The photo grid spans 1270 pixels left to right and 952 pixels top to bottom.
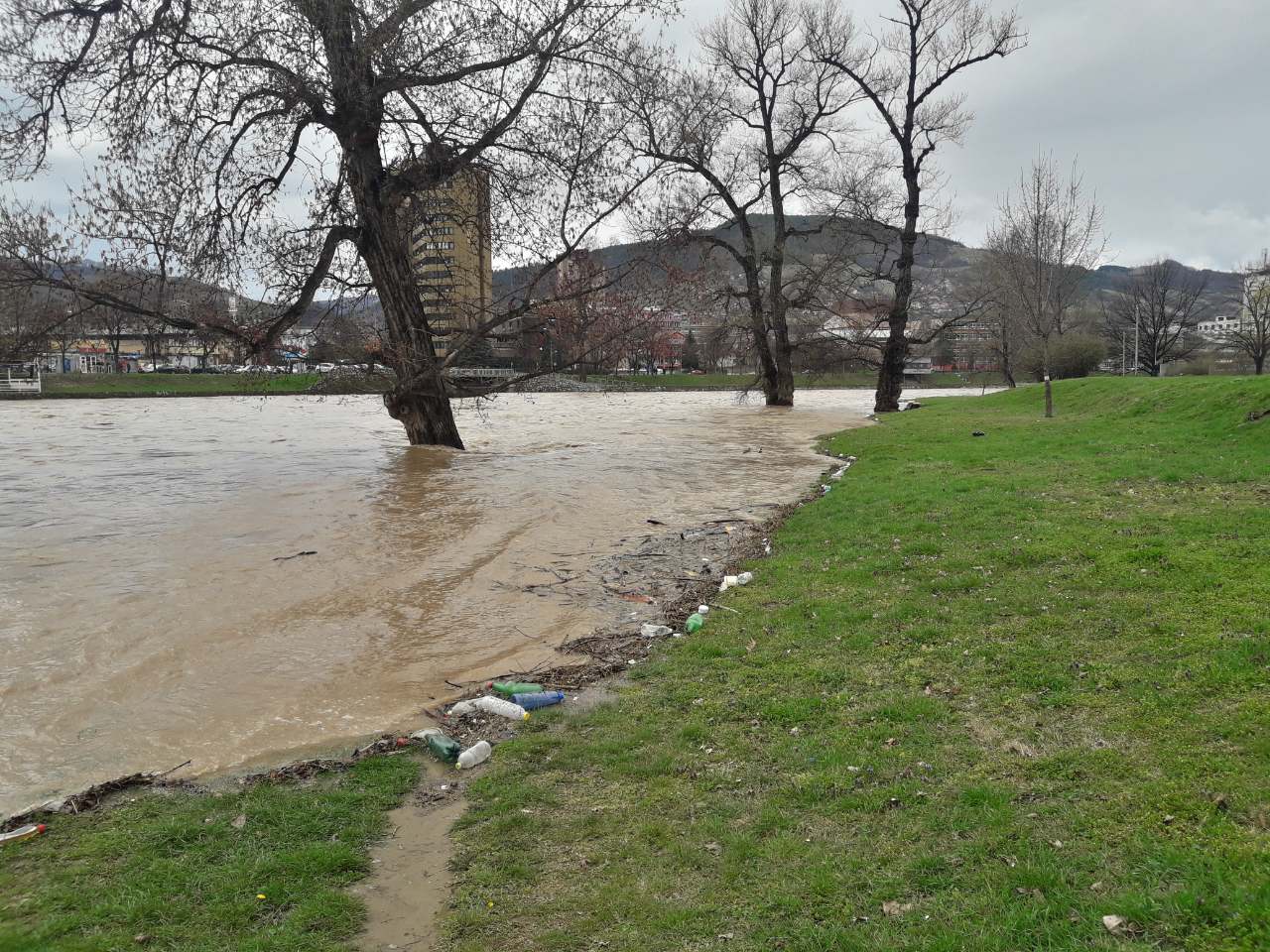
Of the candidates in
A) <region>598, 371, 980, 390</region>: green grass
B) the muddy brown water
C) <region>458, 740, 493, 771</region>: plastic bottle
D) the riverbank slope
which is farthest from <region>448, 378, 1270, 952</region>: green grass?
<region>598, 371, 980, 390</region>: green grass

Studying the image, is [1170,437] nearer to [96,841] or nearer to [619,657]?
[619,657]

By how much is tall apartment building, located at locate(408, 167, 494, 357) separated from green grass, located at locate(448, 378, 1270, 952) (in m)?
13.7

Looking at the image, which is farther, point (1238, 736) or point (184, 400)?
point (184, 400)

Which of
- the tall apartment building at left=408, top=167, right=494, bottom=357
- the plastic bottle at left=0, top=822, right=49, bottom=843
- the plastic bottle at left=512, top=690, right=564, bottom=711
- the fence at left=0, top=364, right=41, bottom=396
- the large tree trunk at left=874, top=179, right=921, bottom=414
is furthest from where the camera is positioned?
the fence at left=0, top=364, right=41, bottom=396

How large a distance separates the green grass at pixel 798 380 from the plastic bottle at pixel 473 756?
6676 centimetres

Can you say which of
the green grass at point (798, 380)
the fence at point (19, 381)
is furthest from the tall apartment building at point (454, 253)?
the fence at point (19, 381)

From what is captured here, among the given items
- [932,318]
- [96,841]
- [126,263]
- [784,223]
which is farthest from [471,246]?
[932,318]

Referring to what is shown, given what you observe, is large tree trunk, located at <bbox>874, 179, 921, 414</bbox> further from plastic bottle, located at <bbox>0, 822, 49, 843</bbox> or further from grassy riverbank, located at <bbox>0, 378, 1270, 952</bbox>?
plastic bottle, located at <bbox>0, 822, 49, 843</bbox>

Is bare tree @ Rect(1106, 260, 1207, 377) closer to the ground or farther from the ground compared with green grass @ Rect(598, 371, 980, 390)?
farther from the ground

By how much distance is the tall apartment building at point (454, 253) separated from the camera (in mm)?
18938

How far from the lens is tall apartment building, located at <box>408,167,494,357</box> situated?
18.9 meters

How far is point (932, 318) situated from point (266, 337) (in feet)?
100

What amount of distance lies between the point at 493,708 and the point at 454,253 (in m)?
16.5

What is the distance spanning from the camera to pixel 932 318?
38312 millimetres
